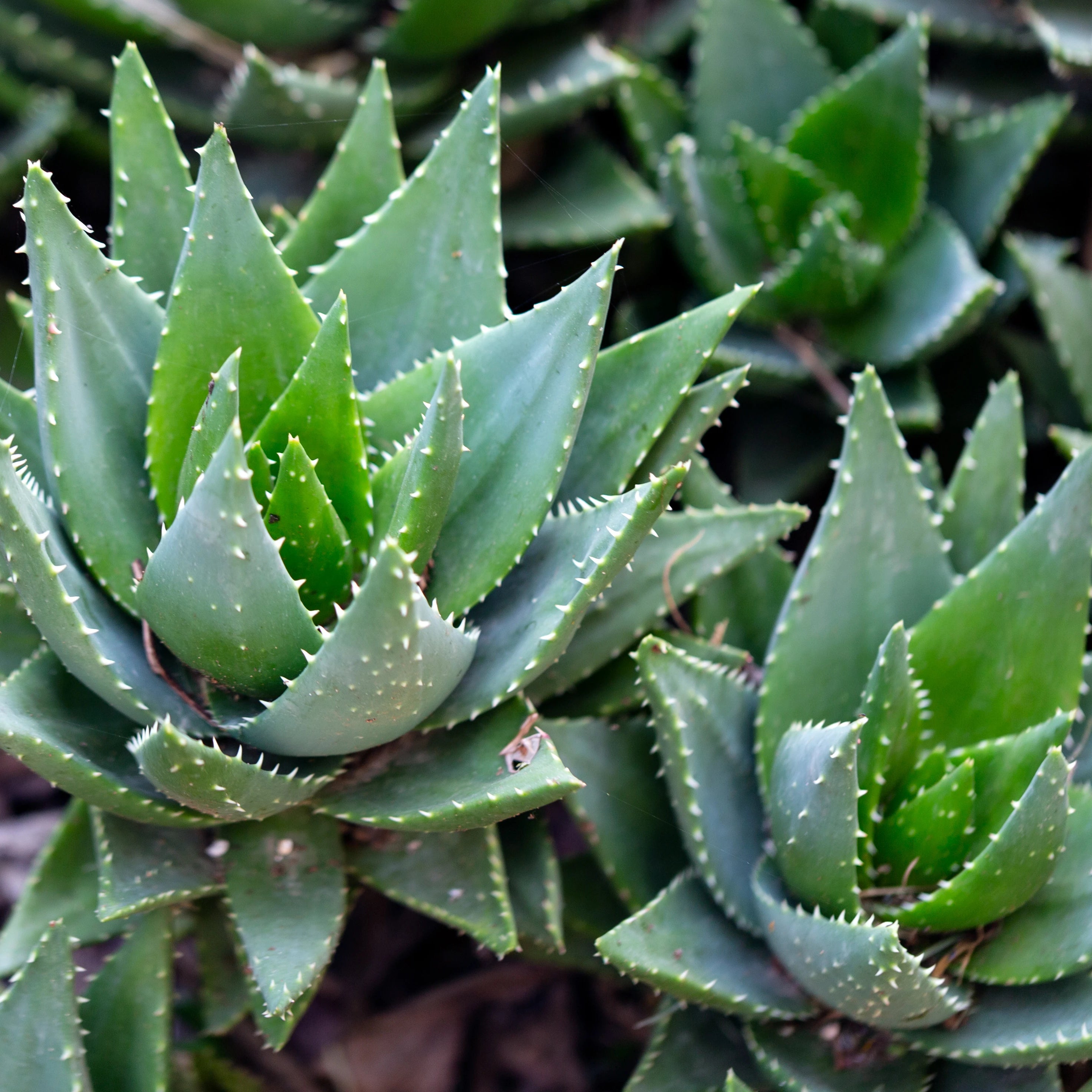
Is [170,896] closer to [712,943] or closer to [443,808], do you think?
[443,808]

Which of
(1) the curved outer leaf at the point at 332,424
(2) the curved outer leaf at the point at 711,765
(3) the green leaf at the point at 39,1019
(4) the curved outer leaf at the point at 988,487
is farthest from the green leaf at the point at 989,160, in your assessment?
(3) the green leaf at the point at 39,1019

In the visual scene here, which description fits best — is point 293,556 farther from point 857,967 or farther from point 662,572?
point 857,967

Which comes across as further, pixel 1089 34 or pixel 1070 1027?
pixel 1089 34

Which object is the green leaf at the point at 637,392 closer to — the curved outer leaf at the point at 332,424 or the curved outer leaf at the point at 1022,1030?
the curved outer leaf at the point at 332,424

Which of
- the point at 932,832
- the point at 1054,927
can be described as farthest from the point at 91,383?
the point at 1054,927

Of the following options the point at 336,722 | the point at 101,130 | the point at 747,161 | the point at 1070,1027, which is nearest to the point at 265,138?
the point at 101,130

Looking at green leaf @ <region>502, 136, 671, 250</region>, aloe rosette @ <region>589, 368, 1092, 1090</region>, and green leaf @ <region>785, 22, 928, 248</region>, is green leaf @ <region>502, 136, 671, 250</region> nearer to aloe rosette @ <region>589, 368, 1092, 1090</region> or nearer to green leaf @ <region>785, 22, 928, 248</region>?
green leaf @ <region>785, 22, 928, 248</region>

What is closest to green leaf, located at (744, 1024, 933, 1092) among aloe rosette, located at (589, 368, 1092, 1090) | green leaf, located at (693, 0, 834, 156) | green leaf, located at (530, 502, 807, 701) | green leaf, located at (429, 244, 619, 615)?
aloe rosette, located at (589, 368, 1092, 1090)
